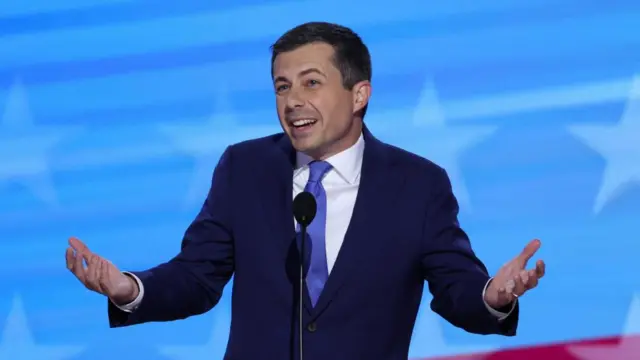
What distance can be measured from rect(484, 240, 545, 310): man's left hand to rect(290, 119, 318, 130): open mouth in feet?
1.65

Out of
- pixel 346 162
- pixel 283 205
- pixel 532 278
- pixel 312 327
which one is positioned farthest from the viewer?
pixel 346 162

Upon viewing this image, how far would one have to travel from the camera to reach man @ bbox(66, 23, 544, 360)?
82.4 inches

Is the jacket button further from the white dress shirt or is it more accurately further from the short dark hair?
the short dark hair

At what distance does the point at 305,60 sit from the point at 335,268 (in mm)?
454

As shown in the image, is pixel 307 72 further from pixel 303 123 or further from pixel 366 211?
pixel 366 211

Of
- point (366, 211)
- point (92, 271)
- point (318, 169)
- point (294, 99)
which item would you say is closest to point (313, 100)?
point (294, 99)

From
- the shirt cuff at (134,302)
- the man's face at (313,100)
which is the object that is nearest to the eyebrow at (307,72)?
the man's face at (313,100)

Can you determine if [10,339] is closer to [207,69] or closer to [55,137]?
[55,137]

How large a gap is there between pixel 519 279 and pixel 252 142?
708 millimetres

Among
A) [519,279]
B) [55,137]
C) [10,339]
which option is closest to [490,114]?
[519,279]

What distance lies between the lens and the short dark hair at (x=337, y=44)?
2.27 metres

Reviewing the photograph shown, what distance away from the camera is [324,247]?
2.15 m

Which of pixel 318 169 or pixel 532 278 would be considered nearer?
A: pixel 532 278

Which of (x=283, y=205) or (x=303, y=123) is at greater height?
(x=303, y=123)
